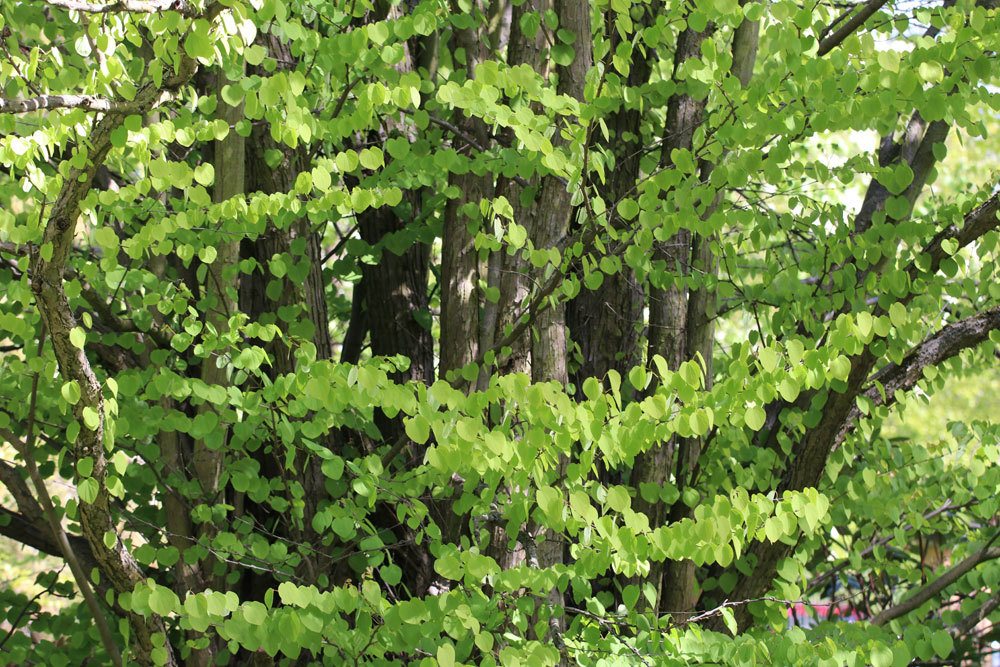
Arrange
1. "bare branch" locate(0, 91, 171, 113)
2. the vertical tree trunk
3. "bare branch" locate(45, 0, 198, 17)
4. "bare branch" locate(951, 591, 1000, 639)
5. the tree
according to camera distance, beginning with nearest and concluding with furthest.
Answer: "bare branch" locate(45, 0, 198, 17) → "bare branch" locate(0, 91, 171, 113) → the tree → "bare branch" locate(951, 591, 1000, 639) → the vertical tree trunk

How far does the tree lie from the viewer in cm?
191

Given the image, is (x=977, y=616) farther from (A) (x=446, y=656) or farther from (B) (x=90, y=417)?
(B) (x=90, y=417)

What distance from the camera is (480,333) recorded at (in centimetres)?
300

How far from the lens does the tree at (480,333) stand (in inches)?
75.3

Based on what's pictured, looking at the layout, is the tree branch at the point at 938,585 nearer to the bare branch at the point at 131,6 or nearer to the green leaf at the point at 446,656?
the green leaf at the point at 446,656

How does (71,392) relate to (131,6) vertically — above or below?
below

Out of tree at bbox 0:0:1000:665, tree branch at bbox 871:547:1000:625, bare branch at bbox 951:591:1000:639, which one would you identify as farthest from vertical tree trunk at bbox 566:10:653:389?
bare branch at bbox 951:591:1000:639

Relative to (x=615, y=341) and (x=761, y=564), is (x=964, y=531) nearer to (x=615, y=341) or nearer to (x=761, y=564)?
(x=761, y=564)

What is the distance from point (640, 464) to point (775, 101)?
1318mm

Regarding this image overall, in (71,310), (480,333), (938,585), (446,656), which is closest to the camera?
(446,656)

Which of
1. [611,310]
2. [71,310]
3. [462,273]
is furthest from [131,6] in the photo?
[611,310]

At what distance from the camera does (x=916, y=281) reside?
101 inches

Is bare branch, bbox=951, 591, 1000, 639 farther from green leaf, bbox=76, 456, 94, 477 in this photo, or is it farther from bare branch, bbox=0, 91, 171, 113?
bare branch, bbox=0, 91, 171, 113

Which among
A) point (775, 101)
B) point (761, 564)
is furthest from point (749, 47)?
point (761, 564)
